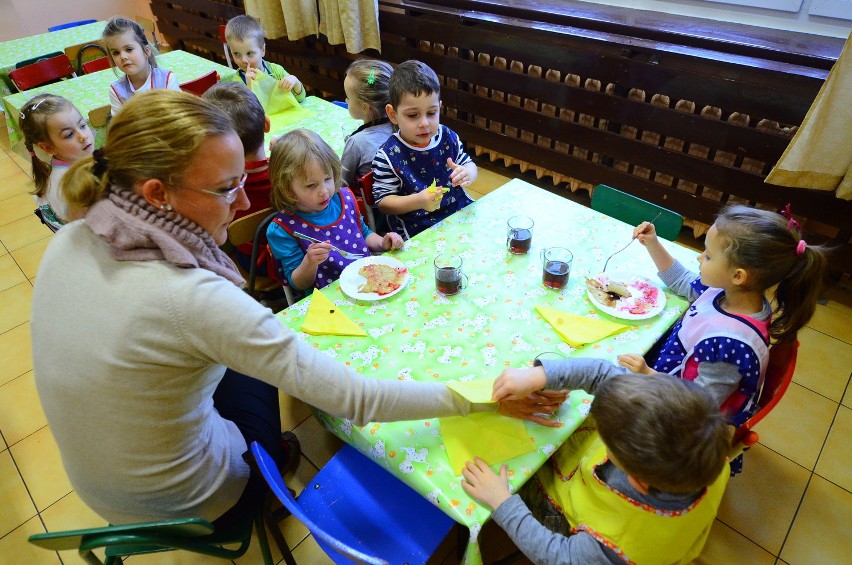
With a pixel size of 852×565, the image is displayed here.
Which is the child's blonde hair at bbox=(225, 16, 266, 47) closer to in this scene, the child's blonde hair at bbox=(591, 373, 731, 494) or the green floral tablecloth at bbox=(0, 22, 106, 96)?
the green floral tablecloth at bbox=(0, 22, 106, 96)

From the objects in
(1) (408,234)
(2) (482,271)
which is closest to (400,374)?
(2) (482,271)

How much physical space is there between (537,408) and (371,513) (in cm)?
53

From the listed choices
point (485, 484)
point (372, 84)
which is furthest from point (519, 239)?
point (372, 84)

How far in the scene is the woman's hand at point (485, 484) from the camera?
108 centimetres

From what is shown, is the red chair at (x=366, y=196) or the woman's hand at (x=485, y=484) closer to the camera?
the woman's hand at (x=485, y=484)

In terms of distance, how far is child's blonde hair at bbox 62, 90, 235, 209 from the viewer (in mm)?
Answer: 1022

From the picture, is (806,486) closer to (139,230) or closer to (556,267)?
(556,267)

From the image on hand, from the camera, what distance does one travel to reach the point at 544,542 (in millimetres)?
1105

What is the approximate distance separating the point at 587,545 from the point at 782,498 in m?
1.37

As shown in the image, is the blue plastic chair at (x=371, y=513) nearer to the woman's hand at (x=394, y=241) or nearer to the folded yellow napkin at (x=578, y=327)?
the folded yellow napkin at (x=578, y=327)

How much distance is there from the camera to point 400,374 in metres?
1.36

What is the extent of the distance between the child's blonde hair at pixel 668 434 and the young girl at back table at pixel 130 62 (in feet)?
10.00

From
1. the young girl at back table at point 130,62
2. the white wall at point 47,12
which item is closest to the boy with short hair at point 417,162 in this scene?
the young girl at back table at point 130,62

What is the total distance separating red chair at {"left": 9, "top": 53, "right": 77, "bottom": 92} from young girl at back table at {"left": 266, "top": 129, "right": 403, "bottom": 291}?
283 centimetres
